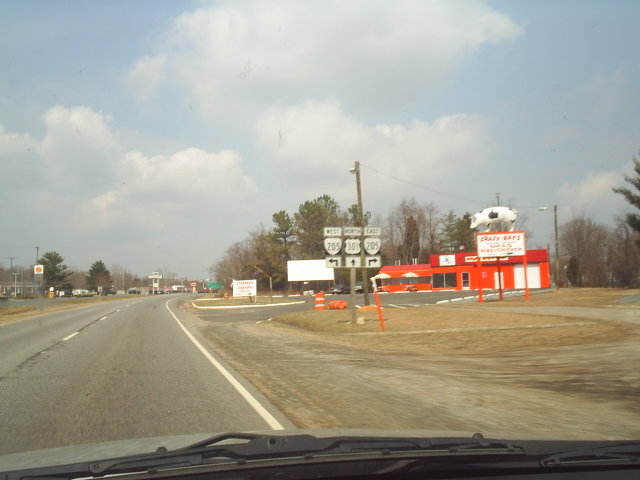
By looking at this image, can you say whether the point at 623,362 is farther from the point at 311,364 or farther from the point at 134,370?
the point at 134,370

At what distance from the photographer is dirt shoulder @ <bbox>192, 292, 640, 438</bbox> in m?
6.03

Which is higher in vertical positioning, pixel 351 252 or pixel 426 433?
pixel 351 252

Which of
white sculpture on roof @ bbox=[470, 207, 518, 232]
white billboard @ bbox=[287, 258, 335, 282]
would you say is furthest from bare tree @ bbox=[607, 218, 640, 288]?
white billboard @ bbox=[287, 258, 335, 282]

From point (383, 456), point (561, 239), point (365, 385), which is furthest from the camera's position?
point (561, 239)

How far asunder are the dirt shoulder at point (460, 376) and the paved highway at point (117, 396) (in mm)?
714

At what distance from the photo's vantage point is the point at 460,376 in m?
9.18

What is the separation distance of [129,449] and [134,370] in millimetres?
6546

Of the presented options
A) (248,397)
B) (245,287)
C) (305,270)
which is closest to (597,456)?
(248,397)

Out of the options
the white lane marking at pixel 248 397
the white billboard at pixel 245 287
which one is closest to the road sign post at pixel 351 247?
the white lane marking at pixel 248 397

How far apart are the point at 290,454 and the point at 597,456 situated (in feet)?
6.68

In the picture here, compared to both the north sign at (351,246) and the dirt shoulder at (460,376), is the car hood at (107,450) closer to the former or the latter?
the dirt shoulder at (460,376)

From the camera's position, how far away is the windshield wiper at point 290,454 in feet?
10.3

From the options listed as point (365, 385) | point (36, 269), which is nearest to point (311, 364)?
point (365, 385)

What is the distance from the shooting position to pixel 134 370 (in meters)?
10.2
